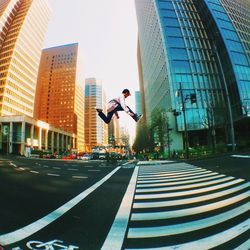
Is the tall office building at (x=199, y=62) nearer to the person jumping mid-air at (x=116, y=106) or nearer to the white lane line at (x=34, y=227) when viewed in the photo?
the person jumping mid-air at (x=116, y=106)

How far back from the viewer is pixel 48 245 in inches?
125

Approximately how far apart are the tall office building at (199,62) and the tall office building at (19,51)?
219ft

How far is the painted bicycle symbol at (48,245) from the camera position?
307cm

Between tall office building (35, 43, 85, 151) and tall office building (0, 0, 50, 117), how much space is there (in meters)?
39.5

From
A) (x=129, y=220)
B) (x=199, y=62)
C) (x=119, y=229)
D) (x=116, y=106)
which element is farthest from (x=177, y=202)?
(x=199, y=62)

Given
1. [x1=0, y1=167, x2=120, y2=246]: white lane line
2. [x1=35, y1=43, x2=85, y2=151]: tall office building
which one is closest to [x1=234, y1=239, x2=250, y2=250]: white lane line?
[x1=0, y1=167, x2=120, y2=246]: white lane line

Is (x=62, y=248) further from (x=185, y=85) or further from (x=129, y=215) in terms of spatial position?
(x=185, y=85)

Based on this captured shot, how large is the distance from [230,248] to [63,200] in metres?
4.85

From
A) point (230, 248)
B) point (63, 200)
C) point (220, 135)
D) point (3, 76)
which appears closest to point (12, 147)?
point (3, 76)

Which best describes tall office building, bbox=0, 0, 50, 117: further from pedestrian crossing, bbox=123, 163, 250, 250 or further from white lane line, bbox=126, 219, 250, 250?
white lane line, bbox=126, 219, 250, 250

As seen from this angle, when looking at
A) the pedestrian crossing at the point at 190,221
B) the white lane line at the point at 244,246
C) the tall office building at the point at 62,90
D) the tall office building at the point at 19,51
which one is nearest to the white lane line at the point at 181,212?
the pedestrian crossing at the point at 190,221

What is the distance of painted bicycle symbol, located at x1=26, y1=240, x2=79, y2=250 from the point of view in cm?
307

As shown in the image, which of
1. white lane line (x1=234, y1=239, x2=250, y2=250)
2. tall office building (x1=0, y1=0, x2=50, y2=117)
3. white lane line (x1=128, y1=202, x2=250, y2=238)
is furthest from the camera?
tall office building (x1=0, y1=0, x2=50, y2=117)

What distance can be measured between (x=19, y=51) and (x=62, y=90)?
62.9 meters
